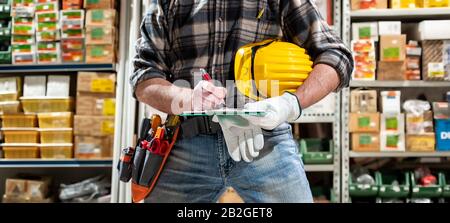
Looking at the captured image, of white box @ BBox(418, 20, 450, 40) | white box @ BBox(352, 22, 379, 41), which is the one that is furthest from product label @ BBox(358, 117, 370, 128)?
white box @ BBox(418, 20, 450, 40)

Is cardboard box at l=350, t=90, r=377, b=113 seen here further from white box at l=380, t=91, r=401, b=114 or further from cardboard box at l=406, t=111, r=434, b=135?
cardboard box at l=406, t=111, r=434, b=135

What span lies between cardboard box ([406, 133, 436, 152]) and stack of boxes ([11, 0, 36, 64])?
263cm

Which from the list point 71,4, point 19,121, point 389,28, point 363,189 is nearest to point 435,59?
point 389,28

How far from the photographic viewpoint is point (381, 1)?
2.89m

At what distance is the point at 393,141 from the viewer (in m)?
2.84

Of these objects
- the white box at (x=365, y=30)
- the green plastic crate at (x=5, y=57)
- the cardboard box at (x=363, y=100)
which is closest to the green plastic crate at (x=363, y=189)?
the cardboard box at (x=363, y=100)

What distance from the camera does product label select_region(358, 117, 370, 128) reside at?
9.30 feet

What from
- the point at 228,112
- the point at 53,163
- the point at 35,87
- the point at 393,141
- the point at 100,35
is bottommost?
the point at 53,163

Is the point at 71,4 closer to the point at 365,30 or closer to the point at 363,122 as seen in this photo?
the point at 365,30

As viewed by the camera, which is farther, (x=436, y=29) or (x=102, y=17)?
(x=102, y=17)

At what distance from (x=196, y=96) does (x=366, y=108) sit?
2.07m

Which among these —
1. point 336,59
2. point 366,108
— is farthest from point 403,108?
point 336,59

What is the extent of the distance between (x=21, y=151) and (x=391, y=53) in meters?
2.63
